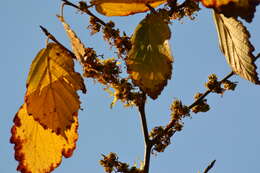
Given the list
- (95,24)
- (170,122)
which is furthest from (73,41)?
(170,122)

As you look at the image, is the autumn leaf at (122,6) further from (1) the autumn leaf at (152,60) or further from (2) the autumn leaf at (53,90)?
(2) the autumn leaf at (53,90)

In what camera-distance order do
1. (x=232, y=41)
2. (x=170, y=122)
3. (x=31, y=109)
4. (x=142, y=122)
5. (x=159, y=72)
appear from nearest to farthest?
(x=159, y=72), (x=232, y=41), (x=31, y=109), (x=142, y=122), (x=170, y=122)

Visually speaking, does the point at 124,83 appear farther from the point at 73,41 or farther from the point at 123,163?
the point at 123,163

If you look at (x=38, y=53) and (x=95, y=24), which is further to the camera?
(x=95, y=24)

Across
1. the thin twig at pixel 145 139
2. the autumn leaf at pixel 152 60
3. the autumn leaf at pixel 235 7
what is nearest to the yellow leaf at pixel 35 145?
the thin twig at pixel 145 139

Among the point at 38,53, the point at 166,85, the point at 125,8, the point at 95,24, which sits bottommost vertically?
the point at 166,85

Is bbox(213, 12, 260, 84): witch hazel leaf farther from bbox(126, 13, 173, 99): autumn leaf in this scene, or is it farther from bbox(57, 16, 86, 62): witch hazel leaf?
bbox(57, 16, 86, 62): witch hazel leaf

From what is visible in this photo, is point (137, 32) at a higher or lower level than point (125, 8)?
lower

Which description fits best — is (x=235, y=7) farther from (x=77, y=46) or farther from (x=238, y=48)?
(x=77, y=46)
